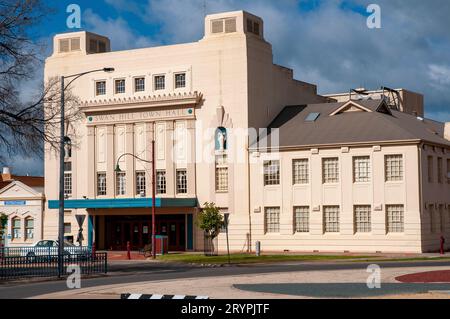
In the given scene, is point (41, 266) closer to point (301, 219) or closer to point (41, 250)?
point (41, 250)

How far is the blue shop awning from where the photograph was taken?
61.5 m

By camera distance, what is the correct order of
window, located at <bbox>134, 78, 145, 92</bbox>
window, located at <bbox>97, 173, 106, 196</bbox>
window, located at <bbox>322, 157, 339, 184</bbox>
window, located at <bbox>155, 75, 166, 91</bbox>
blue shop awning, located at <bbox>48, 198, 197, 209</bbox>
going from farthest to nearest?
window, located at <bbox>97, 173, 106, 196</bbox>
window, located at <bbox>134, 78, 145, 92</bbox>
window, located at <bbox>155, 75, 166, 91</bbox>
blue shop awning, located at <bbox>48, 198, 197, 209</bbox>
window, located at <bbox>322, 157, 339, 184</bbox>

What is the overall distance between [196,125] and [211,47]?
589 centimetres

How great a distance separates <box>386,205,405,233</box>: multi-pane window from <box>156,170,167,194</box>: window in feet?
57.0

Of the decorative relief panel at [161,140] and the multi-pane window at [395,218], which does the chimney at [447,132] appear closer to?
the multi-pane window at [395,218]

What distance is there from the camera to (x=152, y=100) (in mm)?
63562

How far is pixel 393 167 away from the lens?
56.1 m

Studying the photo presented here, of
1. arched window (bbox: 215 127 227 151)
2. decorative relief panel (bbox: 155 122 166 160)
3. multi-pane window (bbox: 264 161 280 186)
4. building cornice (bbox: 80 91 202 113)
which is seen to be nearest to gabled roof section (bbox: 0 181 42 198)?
building cornice (bbox: 80 91 202 113)

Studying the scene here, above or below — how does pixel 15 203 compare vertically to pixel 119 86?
below

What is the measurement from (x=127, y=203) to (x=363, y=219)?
17.5 m

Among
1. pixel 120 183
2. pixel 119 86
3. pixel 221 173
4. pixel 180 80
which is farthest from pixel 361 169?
pixel 119 86

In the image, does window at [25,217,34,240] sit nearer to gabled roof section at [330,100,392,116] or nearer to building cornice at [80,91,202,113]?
building cornice at [80,91,202,113]
